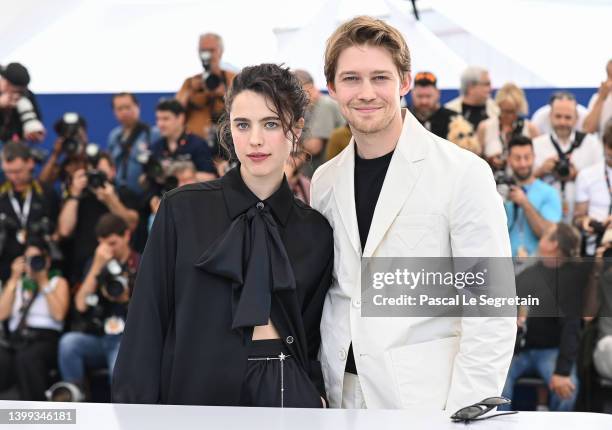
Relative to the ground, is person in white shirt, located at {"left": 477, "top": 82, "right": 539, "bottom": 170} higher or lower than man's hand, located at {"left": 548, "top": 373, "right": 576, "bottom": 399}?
higher

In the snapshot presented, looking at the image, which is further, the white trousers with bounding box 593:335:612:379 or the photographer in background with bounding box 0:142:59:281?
the photographer in background with bounding box 0:142:59:281

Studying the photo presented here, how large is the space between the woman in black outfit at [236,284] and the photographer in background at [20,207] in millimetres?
2769

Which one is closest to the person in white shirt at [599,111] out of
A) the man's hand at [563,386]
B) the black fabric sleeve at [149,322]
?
the man's hand at [563,386]

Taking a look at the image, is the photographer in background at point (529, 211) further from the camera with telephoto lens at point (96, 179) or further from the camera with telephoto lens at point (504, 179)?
the camera with telephoto lens at point (96, 179)

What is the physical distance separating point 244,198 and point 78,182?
276cm

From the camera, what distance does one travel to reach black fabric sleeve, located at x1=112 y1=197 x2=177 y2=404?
2.02 metres

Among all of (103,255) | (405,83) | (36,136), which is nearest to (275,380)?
(405,83)

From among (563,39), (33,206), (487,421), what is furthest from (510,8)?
(487,421)

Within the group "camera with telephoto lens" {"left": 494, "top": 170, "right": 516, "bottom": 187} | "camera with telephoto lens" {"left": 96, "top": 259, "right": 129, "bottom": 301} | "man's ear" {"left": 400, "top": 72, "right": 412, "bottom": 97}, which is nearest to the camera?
"man's ear" {"left": 400, "top": 72, "right": 412, "bottom": 97}

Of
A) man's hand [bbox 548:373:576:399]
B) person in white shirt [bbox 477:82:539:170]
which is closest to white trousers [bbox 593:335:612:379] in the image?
man's hand [bbox 548:373:576:399]

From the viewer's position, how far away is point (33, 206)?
4.68 m

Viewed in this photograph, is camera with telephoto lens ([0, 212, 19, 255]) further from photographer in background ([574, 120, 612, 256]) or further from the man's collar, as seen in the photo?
photographer in background ([574, 120, 612, 256])

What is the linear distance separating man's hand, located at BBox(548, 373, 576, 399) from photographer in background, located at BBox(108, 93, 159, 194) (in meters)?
2.39

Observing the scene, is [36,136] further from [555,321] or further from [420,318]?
[420,318]
